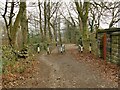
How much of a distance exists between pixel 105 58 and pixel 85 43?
22.8ft

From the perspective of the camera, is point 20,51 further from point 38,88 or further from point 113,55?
point 38,88

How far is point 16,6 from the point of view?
57.2 ft

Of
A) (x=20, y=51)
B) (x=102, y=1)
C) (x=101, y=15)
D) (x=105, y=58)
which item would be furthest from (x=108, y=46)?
(x=101, y=15)

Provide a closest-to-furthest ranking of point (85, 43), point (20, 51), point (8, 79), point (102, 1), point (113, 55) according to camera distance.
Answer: point (8, 79), point (113, 55), point (20, 51), point (85, 43), point (102, 1)

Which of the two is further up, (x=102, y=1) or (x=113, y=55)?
(x=102, y=1)

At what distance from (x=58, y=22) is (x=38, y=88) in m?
36.4

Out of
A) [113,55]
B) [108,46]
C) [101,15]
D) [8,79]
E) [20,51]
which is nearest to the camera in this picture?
[8,79]

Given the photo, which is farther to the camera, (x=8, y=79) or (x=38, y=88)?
(x=8, y=79)

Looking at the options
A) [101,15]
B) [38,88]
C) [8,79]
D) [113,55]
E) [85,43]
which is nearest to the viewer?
[38,88]

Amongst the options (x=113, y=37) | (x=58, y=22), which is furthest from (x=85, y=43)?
(x=58, y=22)

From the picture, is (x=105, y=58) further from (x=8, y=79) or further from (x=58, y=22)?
(x=58, y=22)

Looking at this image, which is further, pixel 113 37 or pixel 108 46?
pixel 108 46

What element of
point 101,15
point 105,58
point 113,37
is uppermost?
point 101,15

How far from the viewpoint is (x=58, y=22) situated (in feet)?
143
